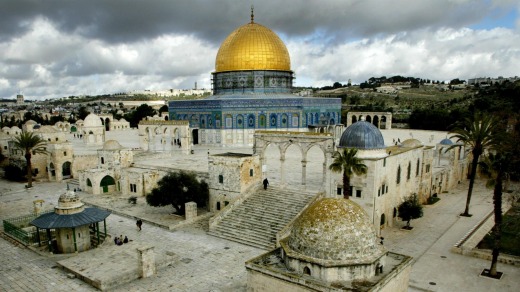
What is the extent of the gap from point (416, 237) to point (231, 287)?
372 inches

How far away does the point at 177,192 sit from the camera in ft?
65.4

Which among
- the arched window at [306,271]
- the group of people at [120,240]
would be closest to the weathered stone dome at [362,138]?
the arched window at [306,271]

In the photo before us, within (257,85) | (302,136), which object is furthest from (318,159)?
(257,85)

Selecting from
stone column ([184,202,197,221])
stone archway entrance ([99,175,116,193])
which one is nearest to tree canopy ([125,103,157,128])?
stone archway entrance ([99,175,116,193])

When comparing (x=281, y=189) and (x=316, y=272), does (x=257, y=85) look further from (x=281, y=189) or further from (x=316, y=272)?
(x=316, y=272)

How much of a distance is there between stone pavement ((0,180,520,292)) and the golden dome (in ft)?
80.2

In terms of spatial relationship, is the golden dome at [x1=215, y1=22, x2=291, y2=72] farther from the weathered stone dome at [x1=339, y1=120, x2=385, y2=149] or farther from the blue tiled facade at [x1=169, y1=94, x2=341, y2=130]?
the weathered stone dome at [x1=339, y1=120, x2=385, y2=149]

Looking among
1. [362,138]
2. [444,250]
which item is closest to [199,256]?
[362,138]

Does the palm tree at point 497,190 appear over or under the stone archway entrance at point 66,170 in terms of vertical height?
over

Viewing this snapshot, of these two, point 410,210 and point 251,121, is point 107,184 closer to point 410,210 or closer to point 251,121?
point 251,121

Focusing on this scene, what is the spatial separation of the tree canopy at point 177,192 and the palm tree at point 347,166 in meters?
7.93

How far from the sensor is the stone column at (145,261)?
44.1ft

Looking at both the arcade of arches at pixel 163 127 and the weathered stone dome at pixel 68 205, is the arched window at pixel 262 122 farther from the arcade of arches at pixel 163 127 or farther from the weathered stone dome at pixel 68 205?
the weathered stone dome at pixel 68 205

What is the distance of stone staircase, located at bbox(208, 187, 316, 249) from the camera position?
17.0m
